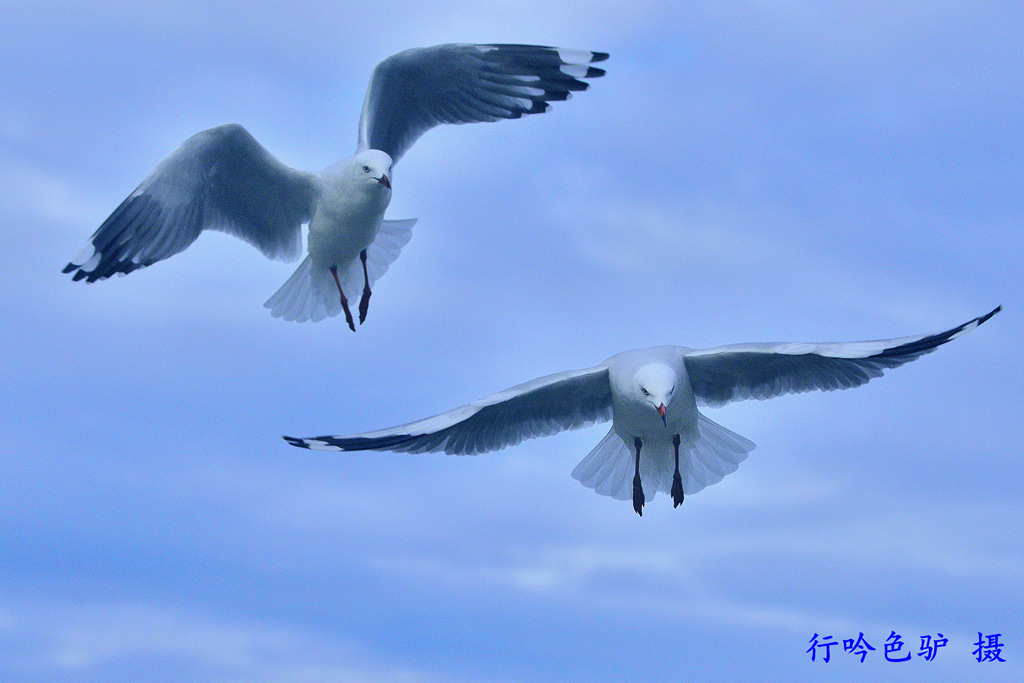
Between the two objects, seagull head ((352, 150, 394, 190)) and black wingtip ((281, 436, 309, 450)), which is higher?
seagull head ((352, 150, 394, 190))

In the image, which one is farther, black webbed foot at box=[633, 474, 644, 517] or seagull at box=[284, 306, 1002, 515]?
black webbed foot at box=[633, 474, 644, 517]

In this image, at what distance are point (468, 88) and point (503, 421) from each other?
1934 millimetres

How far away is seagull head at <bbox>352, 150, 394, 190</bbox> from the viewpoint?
5.84 m

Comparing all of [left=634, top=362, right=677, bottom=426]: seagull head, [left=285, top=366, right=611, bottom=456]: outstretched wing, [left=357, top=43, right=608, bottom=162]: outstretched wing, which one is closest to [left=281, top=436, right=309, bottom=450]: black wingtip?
[left=285, top=366, right=611, bottom=456]: outstretched wing

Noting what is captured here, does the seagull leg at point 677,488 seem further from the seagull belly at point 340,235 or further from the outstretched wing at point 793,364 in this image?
the seagull belly at point 340,235

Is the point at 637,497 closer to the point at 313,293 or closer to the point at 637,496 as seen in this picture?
the point at 637,496

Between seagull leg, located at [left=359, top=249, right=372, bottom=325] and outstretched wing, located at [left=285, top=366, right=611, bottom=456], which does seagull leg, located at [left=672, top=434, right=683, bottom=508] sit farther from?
seagull leg, located at [left=359, top=249, right=372, bottom=325]

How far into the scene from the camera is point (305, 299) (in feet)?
21.6

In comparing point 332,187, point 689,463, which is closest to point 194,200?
point 332,187

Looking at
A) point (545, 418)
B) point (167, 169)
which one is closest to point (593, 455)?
point (545, 418)

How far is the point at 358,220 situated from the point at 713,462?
2.02 meters

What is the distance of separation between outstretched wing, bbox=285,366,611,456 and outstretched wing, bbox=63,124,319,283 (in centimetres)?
148

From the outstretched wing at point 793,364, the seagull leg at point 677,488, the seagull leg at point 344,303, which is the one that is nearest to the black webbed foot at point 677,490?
the seagull leg at point 677,488

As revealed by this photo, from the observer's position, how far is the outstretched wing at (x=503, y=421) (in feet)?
16.2
